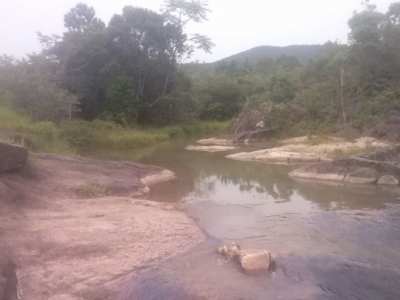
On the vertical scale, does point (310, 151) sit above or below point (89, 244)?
above

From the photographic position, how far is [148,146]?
3262 centimetres

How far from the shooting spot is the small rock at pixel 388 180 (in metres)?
16.7

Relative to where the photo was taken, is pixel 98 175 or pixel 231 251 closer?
pixel 231 251

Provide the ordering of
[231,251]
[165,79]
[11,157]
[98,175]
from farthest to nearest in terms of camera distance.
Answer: [165,79], [98,175], [11,157], [231,251]

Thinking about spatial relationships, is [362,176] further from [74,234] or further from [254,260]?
[74,234]

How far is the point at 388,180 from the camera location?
55.3ft

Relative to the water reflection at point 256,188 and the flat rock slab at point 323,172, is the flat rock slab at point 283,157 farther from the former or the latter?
the flat rock slab at point 323,172

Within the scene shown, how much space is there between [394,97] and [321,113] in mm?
5059

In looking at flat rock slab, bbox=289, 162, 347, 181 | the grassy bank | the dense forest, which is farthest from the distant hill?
→ flat rock slab, bbox=289, 162, 347, 181

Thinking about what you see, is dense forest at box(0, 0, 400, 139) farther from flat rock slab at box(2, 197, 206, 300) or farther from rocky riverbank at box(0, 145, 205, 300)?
flat rock slab at box(2, 197, 206, 300)

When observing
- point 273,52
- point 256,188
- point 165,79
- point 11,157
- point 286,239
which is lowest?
point 256,188

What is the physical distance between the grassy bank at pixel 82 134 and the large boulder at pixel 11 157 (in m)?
6.28

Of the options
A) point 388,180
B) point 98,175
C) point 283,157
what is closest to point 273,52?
point 283,157

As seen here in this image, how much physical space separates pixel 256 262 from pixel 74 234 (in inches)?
150
